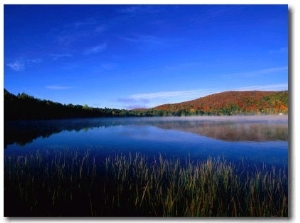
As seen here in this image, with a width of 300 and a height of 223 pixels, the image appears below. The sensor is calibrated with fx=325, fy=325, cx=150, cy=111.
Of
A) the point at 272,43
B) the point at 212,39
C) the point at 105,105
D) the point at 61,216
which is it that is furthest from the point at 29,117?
the point at 272,43

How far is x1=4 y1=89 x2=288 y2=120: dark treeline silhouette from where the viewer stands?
2779 mm

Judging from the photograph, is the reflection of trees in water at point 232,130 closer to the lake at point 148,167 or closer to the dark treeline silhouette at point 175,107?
the lake at point 148,167

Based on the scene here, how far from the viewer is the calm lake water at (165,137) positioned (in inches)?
108

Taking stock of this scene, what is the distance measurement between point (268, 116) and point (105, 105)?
4.88 ft

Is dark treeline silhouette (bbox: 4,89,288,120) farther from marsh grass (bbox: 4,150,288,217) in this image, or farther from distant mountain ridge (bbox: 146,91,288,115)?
marsh grass (bbox: 4,150,288,217)

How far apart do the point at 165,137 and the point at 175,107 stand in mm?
300

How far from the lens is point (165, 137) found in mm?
3023

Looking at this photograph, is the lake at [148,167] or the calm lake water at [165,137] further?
the calm lake water at [165,137]

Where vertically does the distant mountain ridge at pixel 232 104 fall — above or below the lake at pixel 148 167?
above

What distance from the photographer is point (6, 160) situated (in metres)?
2.67

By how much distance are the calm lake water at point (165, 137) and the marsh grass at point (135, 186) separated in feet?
0.24

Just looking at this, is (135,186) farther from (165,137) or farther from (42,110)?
(42,110)

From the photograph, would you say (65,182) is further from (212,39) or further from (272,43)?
(272,43)

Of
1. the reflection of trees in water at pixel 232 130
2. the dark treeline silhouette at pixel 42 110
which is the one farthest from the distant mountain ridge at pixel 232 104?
the dark treeline silhouette at pixel 42 110
